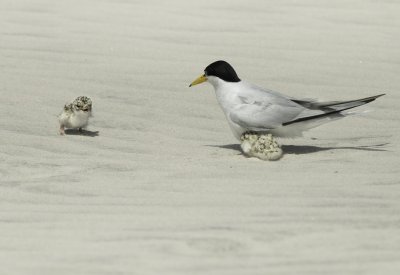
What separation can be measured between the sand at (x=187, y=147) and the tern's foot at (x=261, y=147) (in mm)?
67

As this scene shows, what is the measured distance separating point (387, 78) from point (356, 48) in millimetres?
938

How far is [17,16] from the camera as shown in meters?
11.0

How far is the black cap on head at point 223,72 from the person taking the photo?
762 cm

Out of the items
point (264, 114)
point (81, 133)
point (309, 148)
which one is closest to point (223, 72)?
point (264, 114)

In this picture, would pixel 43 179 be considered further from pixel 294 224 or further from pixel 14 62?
pixel 14 62

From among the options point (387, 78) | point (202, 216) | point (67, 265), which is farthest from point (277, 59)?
point (67, 265)

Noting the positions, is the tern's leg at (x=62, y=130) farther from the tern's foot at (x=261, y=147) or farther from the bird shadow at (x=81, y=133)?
the tern's foot at (x=261, y=147)

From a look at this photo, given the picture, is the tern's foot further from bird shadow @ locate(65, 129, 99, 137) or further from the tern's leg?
the tern's leg

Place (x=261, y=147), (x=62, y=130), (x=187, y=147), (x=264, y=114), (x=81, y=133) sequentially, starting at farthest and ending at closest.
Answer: (x=81, y=133) → (x=62, y=130) → (x=187, y=147) → (x=264, y=114) → (x=261, y=147)

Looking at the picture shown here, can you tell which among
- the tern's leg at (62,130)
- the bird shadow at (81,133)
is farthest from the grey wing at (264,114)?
the tern's leg at (62,130)

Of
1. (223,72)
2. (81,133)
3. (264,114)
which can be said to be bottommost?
(81,133)

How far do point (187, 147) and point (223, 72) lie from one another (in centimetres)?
57

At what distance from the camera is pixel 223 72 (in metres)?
7.65

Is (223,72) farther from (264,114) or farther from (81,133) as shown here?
(81,133)
